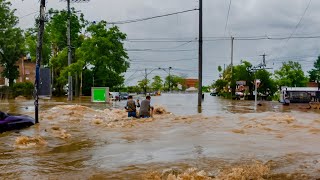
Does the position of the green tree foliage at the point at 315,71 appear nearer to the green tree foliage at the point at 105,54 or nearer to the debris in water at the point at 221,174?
the green tree foliage at the point at 105,54

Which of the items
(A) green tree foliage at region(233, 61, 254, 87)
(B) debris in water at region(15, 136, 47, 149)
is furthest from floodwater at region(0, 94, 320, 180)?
(A) green tree foliage at region(233, 61, 254, 87)

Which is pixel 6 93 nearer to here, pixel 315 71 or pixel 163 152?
pixel 163 152

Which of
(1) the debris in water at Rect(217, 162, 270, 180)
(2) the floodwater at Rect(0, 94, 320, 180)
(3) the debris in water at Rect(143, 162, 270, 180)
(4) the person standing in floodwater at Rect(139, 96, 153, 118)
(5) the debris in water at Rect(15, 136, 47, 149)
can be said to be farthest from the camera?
(4) the person standing in floodwater at Rect(139, 96, 153, 118)

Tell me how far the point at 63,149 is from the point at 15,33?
5706 cm

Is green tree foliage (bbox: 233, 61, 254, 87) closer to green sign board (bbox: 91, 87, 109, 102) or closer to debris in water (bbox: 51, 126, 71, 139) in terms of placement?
green sign board (bbox: 91, 87, 109, 102)

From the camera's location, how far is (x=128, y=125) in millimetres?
20219

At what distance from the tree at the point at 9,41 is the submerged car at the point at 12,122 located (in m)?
48.2

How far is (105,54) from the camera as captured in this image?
212 ft

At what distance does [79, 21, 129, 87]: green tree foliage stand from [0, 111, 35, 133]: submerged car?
43.9 m

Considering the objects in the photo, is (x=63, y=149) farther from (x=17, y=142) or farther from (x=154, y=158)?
(x=154, y=158)

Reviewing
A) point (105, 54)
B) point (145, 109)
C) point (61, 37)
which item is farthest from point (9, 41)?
point (145, 109)

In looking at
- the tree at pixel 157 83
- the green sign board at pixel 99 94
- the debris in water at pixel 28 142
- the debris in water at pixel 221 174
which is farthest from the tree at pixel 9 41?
the tree at pixel 157 83

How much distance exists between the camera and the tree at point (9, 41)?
210 feet

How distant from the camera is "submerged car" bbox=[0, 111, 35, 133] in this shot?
16.7m
